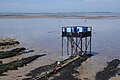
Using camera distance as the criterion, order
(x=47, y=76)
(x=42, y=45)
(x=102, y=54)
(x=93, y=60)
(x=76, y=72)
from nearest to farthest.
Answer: (x=47, y=76) → (x=76, y=72) → (x=93, y=60) → (x=102, y=54) → (x=42, y=45)

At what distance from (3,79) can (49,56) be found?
41.4 ft

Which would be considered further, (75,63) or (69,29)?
(69,29)

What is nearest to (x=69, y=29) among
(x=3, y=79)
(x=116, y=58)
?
(x=116, y=58)

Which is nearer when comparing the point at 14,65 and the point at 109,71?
the point at 109,71

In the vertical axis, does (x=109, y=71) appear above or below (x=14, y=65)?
below

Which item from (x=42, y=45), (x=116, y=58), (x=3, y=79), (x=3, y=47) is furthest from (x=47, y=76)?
(x=42, y=45)

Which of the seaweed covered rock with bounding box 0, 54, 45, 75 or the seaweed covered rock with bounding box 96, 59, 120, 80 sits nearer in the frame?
the seaweed covered rock with bounding box 96, 59, 120, 80

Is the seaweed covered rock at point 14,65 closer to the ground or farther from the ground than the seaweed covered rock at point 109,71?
farther from the ground

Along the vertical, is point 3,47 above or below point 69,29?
below

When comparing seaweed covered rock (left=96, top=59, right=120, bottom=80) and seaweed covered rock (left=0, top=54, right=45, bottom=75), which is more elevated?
seaweed covered rock (left=0, top=54, right=45, bottom=75)

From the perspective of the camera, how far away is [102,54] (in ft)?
127

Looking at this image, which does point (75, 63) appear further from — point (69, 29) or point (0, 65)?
point (0, 65)

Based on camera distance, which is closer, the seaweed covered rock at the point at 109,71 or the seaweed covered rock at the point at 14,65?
the seaweed covered rock at the point at 109,71

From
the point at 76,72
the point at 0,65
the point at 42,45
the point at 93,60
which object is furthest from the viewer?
the point at 42,45
